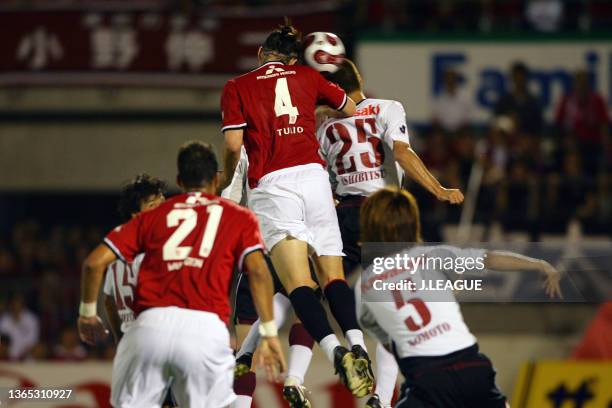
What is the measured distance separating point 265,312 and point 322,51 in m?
2.48

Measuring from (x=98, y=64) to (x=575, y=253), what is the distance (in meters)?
7.68

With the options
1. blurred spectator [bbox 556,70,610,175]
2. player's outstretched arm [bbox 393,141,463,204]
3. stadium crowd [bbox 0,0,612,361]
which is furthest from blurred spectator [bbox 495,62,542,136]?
player's outstretched arm [bbox 393,141,463,204]

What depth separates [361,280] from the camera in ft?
Answer: 22.7

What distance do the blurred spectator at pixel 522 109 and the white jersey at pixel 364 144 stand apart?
6.76 metres

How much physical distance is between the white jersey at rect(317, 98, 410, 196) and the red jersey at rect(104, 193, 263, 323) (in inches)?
82.4

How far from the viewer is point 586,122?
15.7 metres

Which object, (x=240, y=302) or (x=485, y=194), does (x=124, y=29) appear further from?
(x=240, y=302)

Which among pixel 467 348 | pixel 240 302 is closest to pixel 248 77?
pixel 240 302

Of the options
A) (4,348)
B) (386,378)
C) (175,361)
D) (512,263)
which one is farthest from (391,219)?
(4,348)

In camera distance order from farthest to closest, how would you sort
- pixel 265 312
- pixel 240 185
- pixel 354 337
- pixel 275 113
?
pixel 240 185
pixel 275 113
pixel 354 337
pixel 265 312

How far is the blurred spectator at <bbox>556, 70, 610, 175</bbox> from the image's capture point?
15570 mm

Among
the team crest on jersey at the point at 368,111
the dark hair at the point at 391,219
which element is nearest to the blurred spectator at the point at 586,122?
the team crest on jersey at the point at 368,111

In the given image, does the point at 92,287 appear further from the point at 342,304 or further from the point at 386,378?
the point at 386,378

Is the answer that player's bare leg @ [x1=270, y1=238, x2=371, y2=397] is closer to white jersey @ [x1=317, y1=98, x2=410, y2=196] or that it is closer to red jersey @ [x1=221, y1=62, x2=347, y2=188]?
red jersey @ [x1=221, y1=62, x2=347, y2=188]
